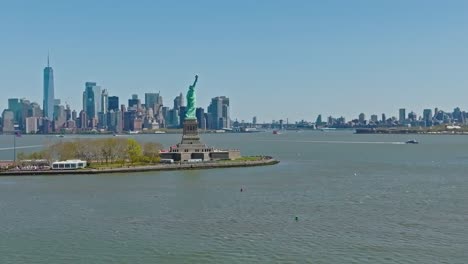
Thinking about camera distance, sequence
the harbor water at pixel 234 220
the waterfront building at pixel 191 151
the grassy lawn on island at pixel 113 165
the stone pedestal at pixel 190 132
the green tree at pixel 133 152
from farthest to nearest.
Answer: the stone pedestal at pixel 190 132
the waterfront building at pixel 191 151
the green tree at pixel 133 152
the grassy lawn on island at pixel 113 165
the harbor water at pixel 234 220

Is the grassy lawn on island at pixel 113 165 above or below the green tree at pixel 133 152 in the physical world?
below

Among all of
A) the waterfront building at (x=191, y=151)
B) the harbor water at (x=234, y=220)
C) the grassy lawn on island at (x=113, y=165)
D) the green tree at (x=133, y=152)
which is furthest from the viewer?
the waterfront building at (x=191, y=151)

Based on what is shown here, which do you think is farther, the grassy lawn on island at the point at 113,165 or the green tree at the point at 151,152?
the green tree at the point at 151,152

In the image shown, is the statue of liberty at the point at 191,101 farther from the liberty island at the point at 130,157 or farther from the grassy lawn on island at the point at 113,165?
the grassy lawn on island at the point at 113,165


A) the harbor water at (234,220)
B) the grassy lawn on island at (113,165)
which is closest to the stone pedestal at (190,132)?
the grassy lawn on island at (113,165)

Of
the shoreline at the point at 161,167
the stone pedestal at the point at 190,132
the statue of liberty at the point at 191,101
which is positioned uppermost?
the statue of liberty at the point at 191,101

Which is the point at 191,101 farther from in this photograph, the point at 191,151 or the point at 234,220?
the point at 234,220

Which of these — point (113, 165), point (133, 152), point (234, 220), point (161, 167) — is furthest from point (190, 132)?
point (234, 220)

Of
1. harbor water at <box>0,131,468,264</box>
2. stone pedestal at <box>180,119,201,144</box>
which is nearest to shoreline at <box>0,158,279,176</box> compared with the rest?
harbor water at <box>0,131,468,264</box>

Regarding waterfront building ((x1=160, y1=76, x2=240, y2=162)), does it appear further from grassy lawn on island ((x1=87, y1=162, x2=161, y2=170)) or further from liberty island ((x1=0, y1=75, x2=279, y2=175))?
grassy lawn on island ((x1=87, y1=162, x2=161, y2=170))
